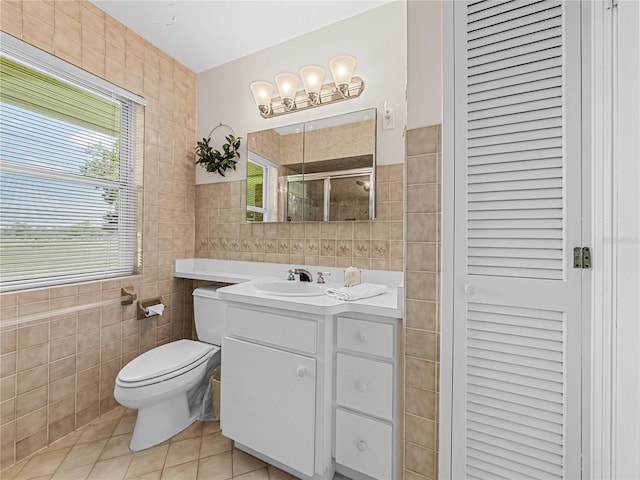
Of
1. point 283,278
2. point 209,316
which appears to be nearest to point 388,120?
point 283,278

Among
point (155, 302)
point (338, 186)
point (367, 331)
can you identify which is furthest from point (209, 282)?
point (367, 331)

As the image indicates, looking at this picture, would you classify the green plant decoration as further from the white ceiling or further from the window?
the white ceiling

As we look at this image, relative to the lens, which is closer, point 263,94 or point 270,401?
point 270,401

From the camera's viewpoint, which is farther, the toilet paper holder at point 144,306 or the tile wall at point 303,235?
the toilet paper holder at point 144,306

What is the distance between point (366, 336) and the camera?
1314 mm

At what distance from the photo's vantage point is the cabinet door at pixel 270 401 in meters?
1.33

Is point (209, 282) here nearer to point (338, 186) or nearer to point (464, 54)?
point (338, 186)

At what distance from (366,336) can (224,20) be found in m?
2.01

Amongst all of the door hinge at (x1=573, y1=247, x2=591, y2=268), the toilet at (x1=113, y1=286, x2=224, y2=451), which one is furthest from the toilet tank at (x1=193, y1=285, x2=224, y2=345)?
the door hinge at (x1=573, y1=247, x2=591, y2=268)

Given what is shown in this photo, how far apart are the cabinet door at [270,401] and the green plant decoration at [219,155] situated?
4.44ft

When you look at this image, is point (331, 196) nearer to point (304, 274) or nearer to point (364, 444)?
point (304, 274)

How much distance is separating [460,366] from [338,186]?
1.19m

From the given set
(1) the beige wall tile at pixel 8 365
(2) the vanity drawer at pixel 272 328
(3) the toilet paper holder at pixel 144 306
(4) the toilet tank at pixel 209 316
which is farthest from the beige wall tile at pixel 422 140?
(1) the beige wall tile at pixel 8 365

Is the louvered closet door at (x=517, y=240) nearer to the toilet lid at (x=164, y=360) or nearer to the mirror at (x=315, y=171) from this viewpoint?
the mirror at (x=315, y=171)
